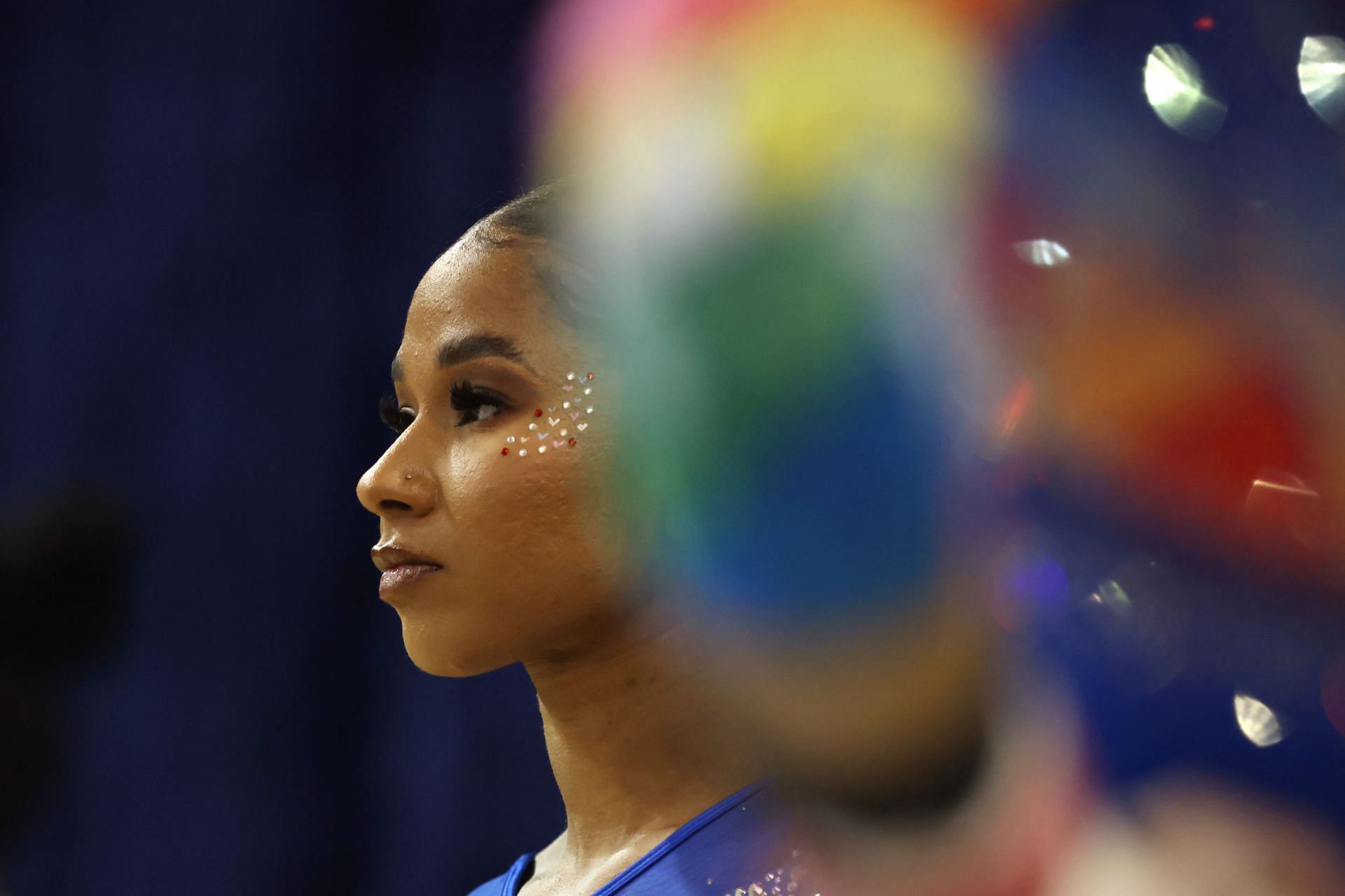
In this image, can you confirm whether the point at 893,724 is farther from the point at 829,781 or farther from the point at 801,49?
the point at 801,49

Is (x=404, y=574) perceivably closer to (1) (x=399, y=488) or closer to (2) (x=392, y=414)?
(1) (x=399, y=488)

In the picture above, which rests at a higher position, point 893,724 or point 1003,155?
point 1003,155

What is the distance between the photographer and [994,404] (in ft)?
1.77

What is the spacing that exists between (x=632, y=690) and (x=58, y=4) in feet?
4.61

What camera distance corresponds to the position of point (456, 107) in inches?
61.6

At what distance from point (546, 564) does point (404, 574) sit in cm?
10

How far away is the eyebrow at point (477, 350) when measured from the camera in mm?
777

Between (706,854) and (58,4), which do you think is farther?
(58,4)

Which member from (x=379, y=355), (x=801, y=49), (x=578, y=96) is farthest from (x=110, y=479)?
(x=801, y=49)

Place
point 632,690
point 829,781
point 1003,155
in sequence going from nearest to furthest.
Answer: point 1003,155, point 829,781, point 632,690

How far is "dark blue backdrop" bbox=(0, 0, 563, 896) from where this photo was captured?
1.51 metres

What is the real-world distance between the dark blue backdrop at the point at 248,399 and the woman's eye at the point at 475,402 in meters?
0.73

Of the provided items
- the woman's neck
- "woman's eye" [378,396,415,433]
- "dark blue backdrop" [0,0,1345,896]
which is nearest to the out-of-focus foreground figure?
the woman's neck

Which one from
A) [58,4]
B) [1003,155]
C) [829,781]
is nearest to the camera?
[1003,155]
